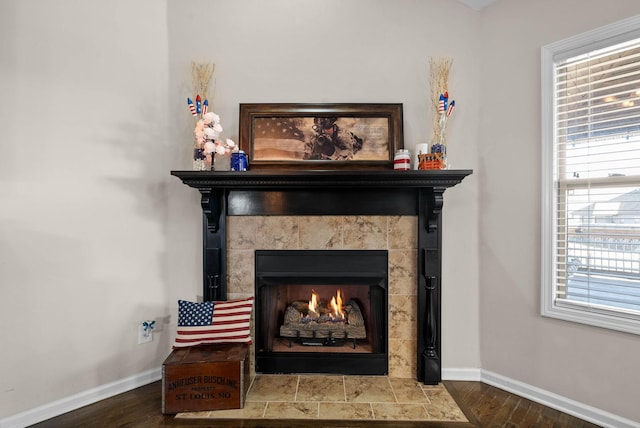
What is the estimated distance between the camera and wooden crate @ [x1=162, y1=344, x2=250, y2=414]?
5.88 feet

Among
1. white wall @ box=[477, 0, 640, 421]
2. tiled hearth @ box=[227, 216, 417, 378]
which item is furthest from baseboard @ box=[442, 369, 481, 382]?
tiled hearth @ box=[227, 216, 417, 378]

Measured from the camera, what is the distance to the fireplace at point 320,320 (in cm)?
220

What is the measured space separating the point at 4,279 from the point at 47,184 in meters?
0.58

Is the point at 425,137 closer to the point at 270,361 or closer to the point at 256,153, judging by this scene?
the point at 256,153

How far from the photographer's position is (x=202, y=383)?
1809 millimetres

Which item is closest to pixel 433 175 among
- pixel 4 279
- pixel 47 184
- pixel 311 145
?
pixel 311 145

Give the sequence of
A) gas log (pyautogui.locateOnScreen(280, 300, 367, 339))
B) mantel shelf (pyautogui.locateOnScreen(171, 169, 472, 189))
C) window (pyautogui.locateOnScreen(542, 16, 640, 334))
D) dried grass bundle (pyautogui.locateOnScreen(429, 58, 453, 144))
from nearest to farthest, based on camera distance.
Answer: window (pyautogui.locateOnScreen(542, 16, 640, 334)), mantel shelf (pyautogui.locateOnScreen(171, 169, 472, 189)), dried grass bundle (pyautogui.locateOnScreen(429, 58, 453, 144)), gas log (pyautogui.locateOnScreen(280, 300, 367, 339))

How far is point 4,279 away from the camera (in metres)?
1.71

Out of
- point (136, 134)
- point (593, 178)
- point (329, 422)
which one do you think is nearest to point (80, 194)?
point (136, 134)

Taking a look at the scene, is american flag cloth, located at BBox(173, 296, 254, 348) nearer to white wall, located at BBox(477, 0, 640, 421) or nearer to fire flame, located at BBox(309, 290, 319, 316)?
fire flame, located at BBox(309, 290, 319, 316)

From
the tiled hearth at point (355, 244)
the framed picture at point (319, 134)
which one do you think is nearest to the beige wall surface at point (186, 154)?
the framed picture at point (319, 134)

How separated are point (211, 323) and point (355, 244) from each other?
112cm

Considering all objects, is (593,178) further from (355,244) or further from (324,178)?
(324,178)

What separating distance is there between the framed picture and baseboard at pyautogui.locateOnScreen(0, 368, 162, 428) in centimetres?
171
